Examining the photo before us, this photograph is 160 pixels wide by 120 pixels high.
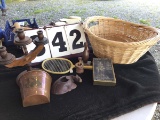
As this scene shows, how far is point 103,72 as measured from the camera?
0.83 m

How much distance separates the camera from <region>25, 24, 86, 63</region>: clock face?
932mm

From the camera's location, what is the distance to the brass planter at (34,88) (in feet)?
2.22

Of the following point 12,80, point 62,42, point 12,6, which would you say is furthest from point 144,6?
point 12,80

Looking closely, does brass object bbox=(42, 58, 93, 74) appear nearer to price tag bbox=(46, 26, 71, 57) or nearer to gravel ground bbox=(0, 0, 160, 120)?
price tag bbox=(46, 26, 71, 57)

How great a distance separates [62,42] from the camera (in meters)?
0.96

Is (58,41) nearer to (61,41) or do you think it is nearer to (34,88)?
(61,41)

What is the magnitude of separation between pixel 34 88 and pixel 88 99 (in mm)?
216

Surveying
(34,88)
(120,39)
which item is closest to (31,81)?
(34,88)

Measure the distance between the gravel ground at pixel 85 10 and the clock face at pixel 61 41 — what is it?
1.79 meters

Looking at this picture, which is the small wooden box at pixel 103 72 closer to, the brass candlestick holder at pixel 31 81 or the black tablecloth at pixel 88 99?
the black tablecloth at pixel 88 99

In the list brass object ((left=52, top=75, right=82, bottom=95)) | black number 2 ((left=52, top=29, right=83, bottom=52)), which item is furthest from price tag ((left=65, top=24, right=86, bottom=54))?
brass object ((left=52, top=75, right=82, bottom=95))

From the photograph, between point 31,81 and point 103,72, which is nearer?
point 31,81

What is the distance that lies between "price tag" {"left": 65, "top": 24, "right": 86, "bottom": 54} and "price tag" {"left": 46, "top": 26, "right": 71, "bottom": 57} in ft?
0.08

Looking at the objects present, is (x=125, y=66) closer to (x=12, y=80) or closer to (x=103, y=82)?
(x=103, y=82)
